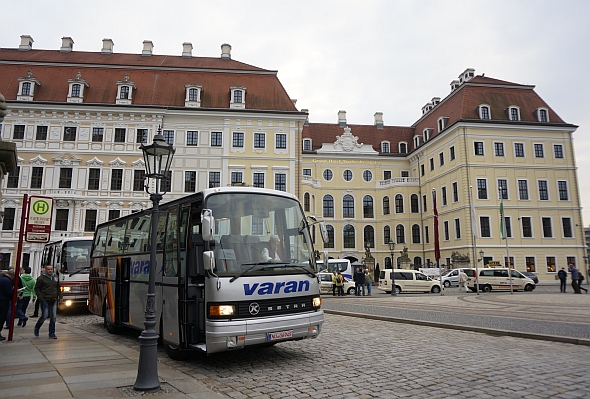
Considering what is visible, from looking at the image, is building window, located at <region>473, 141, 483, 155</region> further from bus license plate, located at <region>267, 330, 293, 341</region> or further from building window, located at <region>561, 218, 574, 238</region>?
bus license plate, located at <region>267, 330, 293, 341</region>

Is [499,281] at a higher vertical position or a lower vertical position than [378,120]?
lower

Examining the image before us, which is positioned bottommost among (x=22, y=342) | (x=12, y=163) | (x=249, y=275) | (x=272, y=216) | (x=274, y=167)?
(x=22, y=342)

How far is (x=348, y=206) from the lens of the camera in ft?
188

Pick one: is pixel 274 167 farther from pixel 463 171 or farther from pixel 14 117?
pixel 14 117

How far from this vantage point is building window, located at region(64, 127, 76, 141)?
39312 millimetres

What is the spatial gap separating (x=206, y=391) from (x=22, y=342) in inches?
285

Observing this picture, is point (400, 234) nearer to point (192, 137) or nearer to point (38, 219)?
point (192, 137)

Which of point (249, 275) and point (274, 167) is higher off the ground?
point (274, 167)

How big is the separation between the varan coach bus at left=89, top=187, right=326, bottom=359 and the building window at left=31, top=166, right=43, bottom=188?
34790mm

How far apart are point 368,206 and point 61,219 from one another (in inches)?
1398

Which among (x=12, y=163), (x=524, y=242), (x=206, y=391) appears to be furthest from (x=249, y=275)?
(x=524, y=242)

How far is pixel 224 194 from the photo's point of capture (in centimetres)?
812

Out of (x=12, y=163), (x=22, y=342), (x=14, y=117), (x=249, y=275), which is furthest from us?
(x=14, y=117)

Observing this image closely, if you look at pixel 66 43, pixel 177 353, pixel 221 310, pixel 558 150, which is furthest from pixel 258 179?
pixel 221 310
